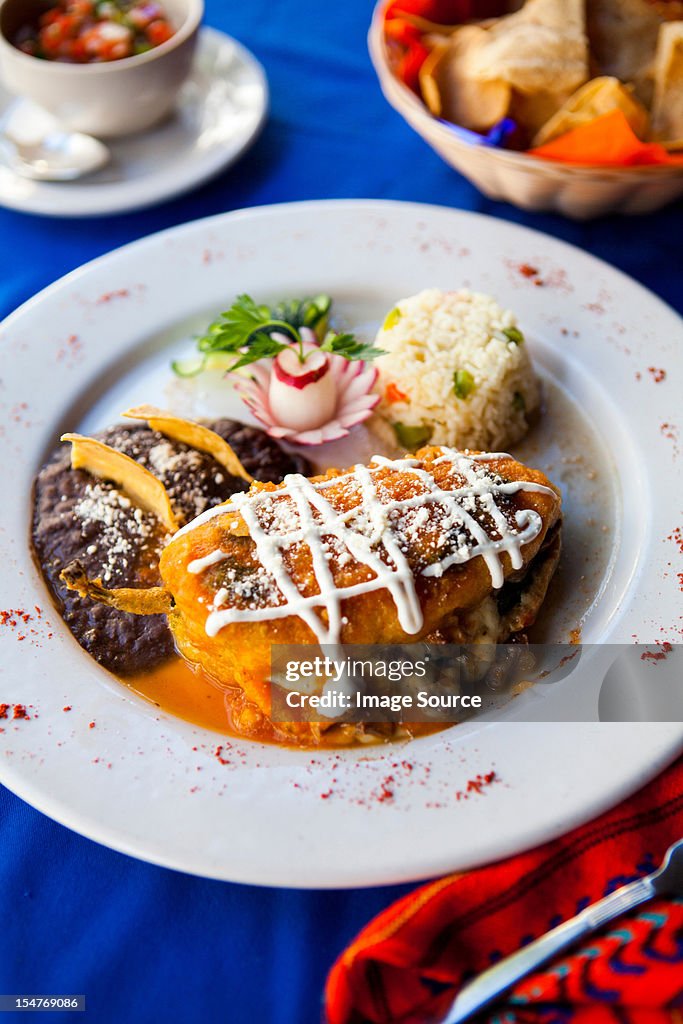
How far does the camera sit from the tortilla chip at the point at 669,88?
351cm

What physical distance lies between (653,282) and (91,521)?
2527 millimetres

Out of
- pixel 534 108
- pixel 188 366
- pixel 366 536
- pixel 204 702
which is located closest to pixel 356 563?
pixel 366 536

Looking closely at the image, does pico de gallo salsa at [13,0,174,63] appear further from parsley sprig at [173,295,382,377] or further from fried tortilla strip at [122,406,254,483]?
fried tortilla strip at [122,406,254,483]

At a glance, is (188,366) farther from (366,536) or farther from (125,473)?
(366,536)

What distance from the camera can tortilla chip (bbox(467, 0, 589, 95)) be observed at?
3537 millimetres

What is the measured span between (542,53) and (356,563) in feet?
7.81

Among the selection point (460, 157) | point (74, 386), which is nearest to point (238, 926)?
point (74, 386)

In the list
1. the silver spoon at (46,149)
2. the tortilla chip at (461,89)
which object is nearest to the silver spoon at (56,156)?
the silver spoon at (46,149)

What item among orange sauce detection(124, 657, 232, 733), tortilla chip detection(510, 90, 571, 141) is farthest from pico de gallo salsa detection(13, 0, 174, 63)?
orange sauce detection(124, 657, 232, 733)

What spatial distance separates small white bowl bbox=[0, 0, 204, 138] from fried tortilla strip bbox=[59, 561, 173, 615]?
2421 millimetres

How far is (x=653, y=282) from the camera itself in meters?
3.82

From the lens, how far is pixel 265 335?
337 cm

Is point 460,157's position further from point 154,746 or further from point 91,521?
point 154,746

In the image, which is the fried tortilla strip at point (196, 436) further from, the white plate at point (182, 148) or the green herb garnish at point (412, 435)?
the white plate at point (182, 148)
